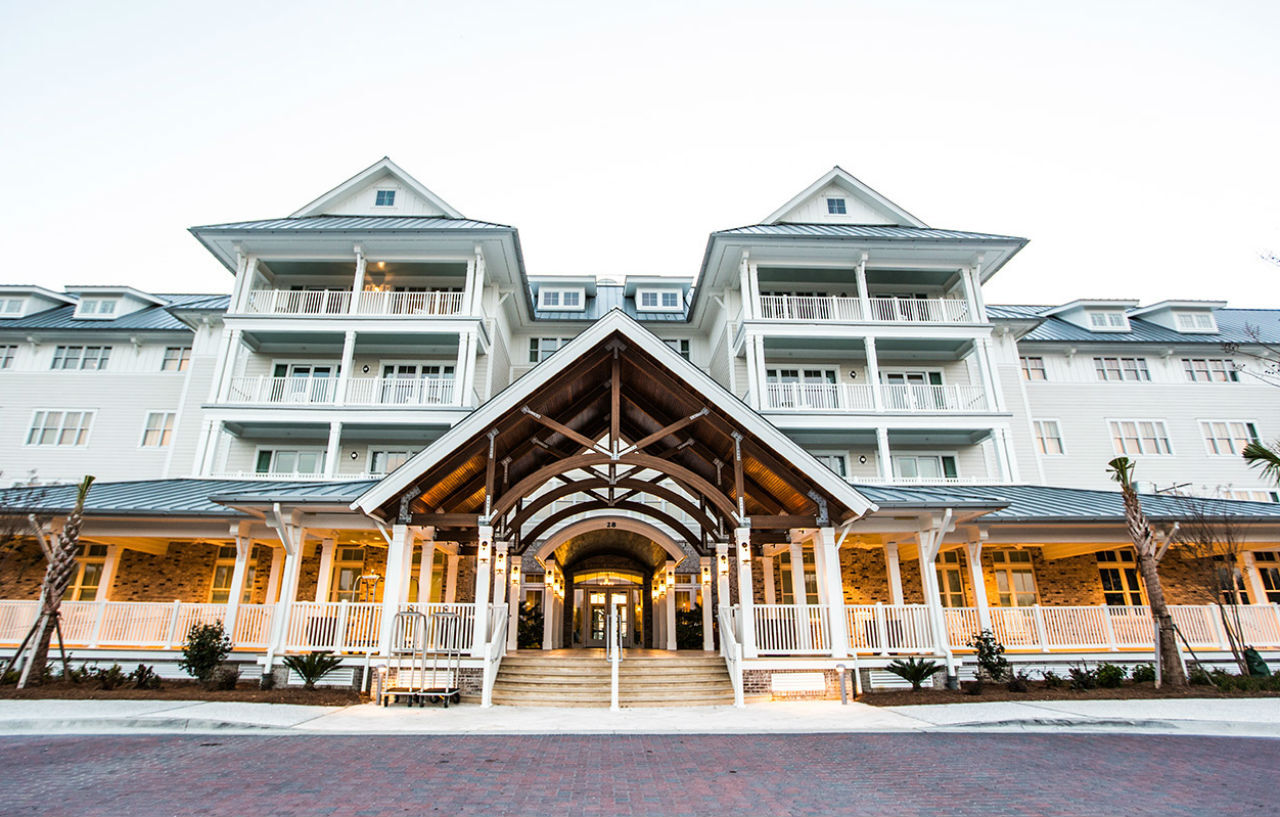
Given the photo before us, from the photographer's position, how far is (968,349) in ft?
71.7

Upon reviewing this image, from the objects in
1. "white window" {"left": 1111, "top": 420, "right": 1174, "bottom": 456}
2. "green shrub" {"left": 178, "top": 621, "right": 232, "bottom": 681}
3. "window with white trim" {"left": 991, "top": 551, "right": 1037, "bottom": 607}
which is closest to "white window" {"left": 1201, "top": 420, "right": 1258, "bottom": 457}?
"white window" {"left": 1111, "top": 420, "right": 1174, "bottom": 456}

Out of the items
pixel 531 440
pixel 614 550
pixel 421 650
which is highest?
pixel 531 440

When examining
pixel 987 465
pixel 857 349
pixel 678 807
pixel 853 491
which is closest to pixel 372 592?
pixel 853 491

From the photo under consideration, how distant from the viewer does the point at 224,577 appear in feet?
60.6

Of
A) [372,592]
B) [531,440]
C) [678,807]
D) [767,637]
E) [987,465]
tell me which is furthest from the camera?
[987,465]

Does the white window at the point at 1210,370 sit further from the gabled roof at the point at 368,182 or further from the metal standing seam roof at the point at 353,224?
the gabled roof at the point at 368,182

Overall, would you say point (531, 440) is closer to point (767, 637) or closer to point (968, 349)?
point (767, 637)

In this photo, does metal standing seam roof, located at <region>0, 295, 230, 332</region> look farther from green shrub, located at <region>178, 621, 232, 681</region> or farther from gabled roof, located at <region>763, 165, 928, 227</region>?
gabled roof, located at <region>763, 165, 928, 227</region>

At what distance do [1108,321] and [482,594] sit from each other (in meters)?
27.1

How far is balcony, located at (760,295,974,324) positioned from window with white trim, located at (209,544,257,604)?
1800 cm

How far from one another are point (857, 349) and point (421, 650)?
17212mm

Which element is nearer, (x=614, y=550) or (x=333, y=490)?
(x=333, y=490)

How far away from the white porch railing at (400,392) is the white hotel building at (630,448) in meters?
0.12

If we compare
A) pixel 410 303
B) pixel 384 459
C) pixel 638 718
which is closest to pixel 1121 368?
pixel 638 718
